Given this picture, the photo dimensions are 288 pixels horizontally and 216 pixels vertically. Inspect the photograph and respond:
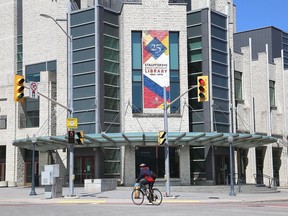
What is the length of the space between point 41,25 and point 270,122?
26329 mm

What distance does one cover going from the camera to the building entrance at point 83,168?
1721 inches

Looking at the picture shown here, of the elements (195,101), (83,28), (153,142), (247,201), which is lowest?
(247,201)

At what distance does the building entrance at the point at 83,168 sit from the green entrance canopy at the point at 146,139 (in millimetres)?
1800

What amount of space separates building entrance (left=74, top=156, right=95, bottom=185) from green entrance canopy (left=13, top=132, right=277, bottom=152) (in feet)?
5.91

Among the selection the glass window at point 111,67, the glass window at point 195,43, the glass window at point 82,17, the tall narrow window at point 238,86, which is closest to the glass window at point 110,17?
the glass window at point 82,17

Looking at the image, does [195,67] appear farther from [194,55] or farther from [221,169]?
[221,169]

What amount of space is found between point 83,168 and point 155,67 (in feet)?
34.9

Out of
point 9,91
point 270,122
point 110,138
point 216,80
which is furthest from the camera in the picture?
point 270,122

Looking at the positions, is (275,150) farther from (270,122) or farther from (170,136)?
(170,136)

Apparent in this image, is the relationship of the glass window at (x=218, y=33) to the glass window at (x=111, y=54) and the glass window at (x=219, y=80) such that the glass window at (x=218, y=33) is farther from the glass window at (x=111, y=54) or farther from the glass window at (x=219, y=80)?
the glass window at (x=111, y=54)

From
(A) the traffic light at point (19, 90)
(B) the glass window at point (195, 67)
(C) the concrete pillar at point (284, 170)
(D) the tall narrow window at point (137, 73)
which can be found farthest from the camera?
(C) the concrete pillar at point (284, 170)

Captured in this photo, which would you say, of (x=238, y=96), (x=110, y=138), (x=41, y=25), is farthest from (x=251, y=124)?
(x=41, y=25)

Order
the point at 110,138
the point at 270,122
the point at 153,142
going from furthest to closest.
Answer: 1. the point at 270,122
2. the point at 153,142
3. the point at 110,138

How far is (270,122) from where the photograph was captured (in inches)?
2183
